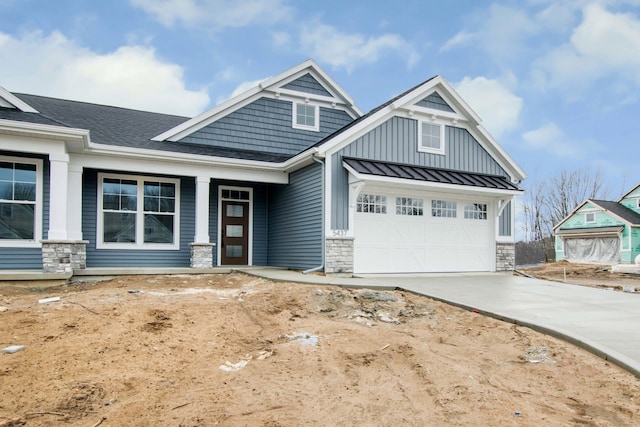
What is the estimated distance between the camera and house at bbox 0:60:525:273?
32.3 feet

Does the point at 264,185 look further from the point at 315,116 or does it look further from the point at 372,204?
the point at 372,204

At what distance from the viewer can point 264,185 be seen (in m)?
13.6

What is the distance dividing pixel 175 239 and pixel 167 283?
2.55m

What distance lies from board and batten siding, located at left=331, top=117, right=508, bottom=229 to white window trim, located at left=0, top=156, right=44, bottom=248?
21.6 ft

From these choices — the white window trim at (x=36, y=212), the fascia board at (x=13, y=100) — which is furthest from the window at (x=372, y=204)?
the fascia board at (x=13, y=100)

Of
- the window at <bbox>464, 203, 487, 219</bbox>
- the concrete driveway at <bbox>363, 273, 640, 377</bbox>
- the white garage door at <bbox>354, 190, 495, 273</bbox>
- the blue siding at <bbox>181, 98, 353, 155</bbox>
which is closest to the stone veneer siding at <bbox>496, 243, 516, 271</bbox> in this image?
the white garage door at <bbox>354, 190, 495, 273</bbox>

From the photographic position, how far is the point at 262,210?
13539 millimetres

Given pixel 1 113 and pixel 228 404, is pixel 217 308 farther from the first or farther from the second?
pixel 1 113

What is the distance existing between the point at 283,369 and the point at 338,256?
643 cm

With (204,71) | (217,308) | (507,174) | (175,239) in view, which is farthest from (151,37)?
(507,174)

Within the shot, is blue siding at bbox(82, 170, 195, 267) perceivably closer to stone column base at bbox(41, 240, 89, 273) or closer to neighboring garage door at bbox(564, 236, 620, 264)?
stone column base at bbox(41, 240, 89, 273)

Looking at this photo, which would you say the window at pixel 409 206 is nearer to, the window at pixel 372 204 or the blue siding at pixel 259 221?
the window at pixel 372 204

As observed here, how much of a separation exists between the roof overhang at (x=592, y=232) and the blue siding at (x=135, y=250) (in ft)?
102

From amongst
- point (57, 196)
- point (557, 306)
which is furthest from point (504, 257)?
point (57, 196)
